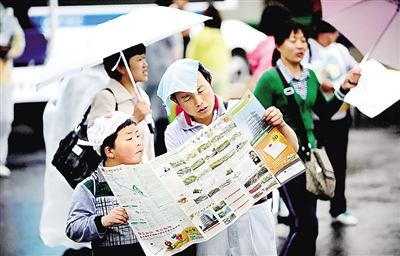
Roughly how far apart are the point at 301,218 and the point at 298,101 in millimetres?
726

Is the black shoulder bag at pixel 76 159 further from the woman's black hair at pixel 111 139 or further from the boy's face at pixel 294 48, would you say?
the boy's face at pixel 294 48

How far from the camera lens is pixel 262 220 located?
3.46m

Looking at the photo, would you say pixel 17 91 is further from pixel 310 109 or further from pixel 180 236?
pixel 180 236

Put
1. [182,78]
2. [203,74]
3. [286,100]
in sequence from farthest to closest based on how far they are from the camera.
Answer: [286,100]
[203,74]
[182,78]

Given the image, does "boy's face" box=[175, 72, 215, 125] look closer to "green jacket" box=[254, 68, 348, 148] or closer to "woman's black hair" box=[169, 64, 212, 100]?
"woman's black hair" box=[169, 64, 212, 100]

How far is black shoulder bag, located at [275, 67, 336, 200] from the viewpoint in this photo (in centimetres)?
460

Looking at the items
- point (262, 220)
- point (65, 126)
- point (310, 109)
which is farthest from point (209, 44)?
point (262, 220)

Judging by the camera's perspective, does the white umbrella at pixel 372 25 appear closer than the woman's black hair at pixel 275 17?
Yes

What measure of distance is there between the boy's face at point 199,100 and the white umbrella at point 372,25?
1.58 m

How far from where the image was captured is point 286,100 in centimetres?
468

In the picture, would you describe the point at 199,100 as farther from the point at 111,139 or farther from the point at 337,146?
the point at 337,146

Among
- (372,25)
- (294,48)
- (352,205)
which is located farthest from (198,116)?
(352,205)

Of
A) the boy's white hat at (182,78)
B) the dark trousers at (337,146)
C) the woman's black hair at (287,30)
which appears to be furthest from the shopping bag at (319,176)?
the dark trousers at (337,146)

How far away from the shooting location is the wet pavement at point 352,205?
231 inches
